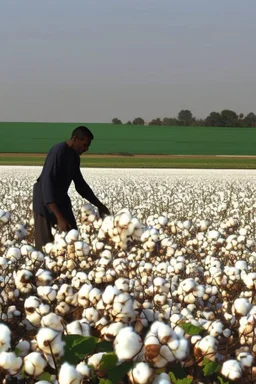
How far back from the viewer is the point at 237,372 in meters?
2.53

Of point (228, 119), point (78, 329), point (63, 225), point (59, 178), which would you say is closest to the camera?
point (78, 329)

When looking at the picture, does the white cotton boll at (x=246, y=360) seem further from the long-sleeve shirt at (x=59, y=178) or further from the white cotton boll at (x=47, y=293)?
the long-sleeve shirt at (x=59, y=178)

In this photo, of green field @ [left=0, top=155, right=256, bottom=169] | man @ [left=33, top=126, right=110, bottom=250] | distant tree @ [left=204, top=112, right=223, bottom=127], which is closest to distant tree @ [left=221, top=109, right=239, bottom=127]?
distant tree @ [left=204, top=112, right=223, bottom=127]

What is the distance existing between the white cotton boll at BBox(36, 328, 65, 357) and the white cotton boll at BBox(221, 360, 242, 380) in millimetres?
558

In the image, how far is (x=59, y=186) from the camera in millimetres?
8266

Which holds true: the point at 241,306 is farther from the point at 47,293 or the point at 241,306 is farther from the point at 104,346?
the point at 47,293

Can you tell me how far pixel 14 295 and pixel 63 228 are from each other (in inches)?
133

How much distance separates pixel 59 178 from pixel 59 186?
0.09 m

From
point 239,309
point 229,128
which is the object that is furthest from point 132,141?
point 239,309

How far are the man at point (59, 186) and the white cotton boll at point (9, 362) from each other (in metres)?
5.14

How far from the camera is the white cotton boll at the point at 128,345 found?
223 centimetres

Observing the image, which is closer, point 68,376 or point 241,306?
point 68,376

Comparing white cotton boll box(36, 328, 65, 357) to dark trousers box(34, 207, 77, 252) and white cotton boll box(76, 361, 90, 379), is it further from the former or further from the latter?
dark trousers box(34, 207, 77, 252)

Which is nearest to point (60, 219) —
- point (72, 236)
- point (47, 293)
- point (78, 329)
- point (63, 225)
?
point (63, 225)
